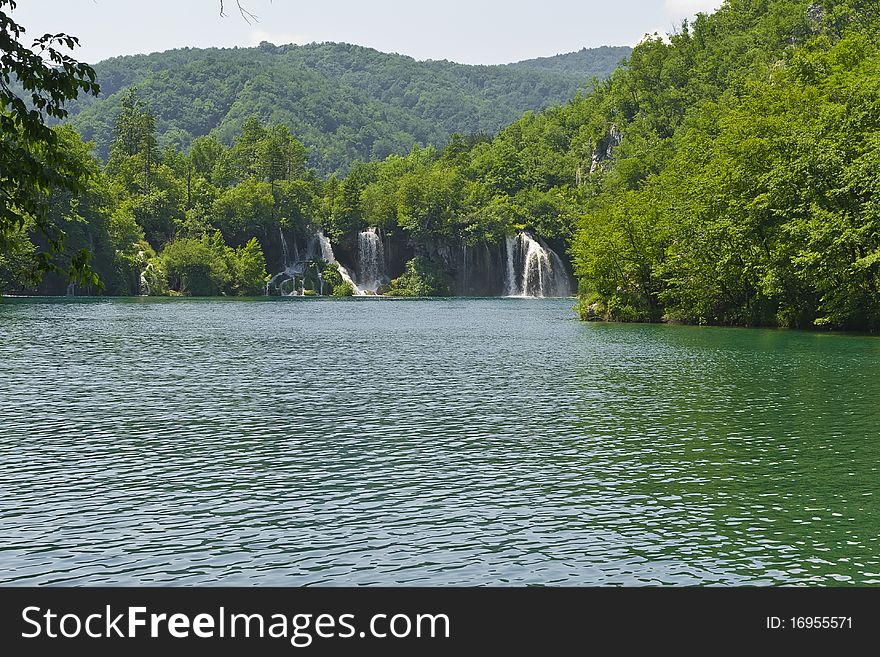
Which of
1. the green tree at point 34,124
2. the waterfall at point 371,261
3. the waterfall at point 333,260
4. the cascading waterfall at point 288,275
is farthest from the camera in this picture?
the waterfall at point 371,261

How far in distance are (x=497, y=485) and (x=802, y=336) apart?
39877mm

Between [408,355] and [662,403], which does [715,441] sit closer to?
[662,403]

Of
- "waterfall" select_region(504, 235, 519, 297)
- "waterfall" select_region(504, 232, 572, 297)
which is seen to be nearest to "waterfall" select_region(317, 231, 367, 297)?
"waterfall" select_region(504, 235, 519, 297)

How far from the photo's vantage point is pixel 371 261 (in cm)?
15112

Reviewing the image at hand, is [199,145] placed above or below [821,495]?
above

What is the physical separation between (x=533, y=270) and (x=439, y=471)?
415 feet

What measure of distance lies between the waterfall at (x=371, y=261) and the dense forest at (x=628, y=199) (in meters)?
2.02

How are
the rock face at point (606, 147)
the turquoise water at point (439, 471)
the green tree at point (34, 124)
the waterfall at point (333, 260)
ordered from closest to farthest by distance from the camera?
the green tree at point (34, 124)
the turquoise water at point (439, 471)
the waterfall at point (333, 260)
the rock face at point (606, 147)

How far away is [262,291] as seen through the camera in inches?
5581

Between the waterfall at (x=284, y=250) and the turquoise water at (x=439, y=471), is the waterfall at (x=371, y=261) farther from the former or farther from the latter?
the turquoise water at (x=439, y=471)

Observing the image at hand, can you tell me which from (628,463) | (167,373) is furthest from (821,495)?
(167,373)

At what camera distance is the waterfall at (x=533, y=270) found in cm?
14225

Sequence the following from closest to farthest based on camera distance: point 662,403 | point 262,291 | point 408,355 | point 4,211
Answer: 1. point 4,211
2. point 662,403
3. point 408,355
4. point 262,291

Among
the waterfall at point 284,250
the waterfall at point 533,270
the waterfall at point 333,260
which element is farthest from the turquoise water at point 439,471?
the waterfall at point 284,250
